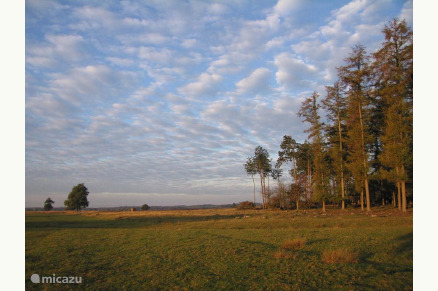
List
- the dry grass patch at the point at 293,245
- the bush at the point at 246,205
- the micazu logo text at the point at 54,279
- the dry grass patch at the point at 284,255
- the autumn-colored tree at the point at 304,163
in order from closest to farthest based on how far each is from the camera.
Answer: the micazu logo text at the point at 54,279 → the dry grass patch at the point at 284,255 → the dry grass patch at the point at 293,245 → the autumn-colored tree at the point at 304,163 → the bush at the point at 246,205

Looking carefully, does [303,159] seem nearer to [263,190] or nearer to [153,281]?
[263,190]

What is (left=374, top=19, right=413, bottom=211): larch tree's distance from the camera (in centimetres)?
1698

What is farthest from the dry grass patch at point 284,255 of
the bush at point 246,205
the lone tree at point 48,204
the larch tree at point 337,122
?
the bush at point 246,205

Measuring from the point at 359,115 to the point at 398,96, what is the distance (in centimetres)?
1021

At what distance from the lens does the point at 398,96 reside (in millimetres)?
18094

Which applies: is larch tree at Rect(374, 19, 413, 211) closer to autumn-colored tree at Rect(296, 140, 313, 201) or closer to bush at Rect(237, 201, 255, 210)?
autumn-colored tree at Rect(296, 140, 313, 201)

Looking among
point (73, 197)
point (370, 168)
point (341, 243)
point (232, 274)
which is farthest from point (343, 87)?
point (73, 197)

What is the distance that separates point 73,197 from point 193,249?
555 inches

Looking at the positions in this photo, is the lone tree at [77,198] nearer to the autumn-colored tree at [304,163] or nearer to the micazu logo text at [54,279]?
the micazu logo text at [54,279]

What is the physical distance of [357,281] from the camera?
268 inches

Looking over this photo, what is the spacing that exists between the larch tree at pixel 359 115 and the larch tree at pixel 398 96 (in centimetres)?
638

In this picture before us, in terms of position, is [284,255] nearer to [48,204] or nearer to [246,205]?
[48,204]

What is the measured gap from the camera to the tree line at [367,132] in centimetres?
1795

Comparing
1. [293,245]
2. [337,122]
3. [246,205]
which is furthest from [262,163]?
[293,245]
